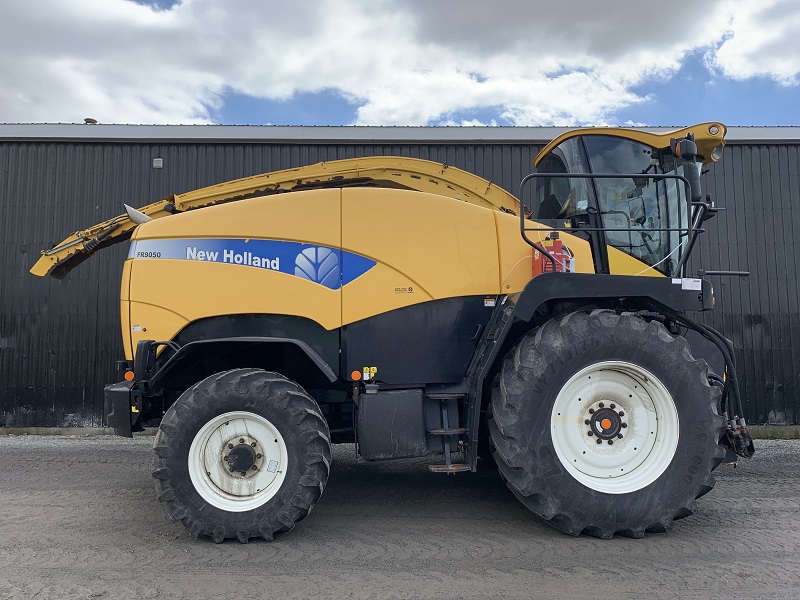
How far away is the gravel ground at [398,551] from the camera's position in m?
3.21

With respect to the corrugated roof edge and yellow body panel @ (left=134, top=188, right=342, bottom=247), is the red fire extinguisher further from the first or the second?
the corrugated roof edge

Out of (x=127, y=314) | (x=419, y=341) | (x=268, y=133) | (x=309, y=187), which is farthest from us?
(x=268, y=133)

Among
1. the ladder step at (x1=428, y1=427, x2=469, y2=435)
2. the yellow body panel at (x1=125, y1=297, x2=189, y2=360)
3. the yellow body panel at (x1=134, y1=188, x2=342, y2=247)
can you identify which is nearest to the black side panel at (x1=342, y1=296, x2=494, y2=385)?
the ladder step at (x1=428, y1=427, x2=469, y2=435)

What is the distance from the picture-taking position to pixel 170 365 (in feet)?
13.7

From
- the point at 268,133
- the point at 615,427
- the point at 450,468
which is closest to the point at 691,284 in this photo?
the point at 615,427

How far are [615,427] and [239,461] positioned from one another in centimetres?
270

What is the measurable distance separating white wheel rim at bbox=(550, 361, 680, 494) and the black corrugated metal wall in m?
5.63

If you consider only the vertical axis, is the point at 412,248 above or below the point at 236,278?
above

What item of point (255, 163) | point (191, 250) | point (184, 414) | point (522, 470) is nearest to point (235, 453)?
point (184, 414)

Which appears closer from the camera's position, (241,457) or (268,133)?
(241,457)

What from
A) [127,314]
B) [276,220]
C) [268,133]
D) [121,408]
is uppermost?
[268,133]

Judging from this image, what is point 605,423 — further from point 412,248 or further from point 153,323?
point 153,323

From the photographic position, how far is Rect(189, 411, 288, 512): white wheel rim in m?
3.90

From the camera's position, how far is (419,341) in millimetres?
4332
